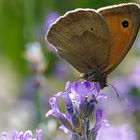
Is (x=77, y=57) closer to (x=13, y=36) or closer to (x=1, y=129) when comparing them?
(x=1, y=129)

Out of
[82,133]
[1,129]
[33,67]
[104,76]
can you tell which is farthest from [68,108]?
[1,129]

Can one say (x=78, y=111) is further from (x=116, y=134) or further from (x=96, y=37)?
(x=116, y=134)

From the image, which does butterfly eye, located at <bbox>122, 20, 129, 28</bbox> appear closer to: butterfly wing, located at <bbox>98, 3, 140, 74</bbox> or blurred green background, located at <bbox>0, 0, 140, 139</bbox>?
butterfly wing, located at <bbox>98, 3, 140, 74</bbox>

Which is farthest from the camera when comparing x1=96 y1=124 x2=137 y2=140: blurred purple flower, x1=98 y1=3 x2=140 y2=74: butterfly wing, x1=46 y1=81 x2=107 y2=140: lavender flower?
x1=96 y1=124 x2=137 y2=140: blurred purple flower

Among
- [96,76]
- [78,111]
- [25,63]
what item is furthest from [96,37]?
[25,63]

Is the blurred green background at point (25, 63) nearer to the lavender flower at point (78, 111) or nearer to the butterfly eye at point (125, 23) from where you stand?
the butterfly eye at point (125, 23)

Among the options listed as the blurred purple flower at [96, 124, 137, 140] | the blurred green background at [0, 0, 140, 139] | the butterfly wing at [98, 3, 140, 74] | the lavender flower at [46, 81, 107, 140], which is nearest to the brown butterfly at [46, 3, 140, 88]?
the butterfly wing at [98, 3, 140, 74]
